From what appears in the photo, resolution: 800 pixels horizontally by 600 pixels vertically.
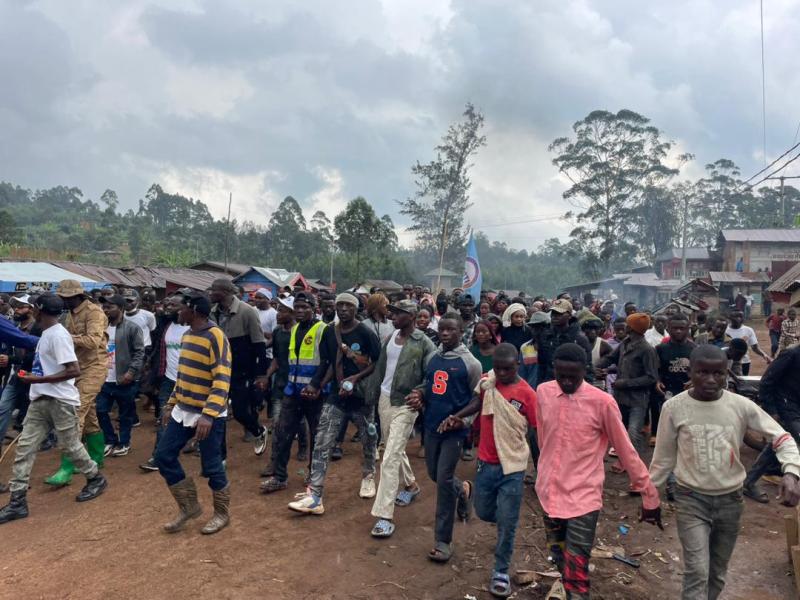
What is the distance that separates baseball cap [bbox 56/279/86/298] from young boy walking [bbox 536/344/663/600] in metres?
4.59

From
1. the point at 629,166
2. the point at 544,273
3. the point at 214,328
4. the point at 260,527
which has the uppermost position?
the point at 629,166

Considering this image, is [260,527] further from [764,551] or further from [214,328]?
[764,551]

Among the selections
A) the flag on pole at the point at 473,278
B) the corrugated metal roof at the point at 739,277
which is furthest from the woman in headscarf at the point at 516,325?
the corrugated metal roof at the point at 739,277

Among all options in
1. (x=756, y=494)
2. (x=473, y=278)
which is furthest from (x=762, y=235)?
(x=756, y=494)

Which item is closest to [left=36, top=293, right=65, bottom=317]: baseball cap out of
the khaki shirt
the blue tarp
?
the khaki shirt

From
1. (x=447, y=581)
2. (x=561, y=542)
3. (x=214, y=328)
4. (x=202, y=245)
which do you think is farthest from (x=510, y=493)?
(x=202, y=245)

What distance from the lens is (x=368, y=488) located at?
16.8 feet

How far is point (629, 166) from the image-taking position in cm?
4047

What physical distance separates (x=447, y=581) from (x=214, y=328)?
8.40 feet

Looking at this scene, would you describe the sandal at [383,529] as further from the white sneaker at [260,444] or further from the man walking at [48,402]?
the man walking at [48,402]

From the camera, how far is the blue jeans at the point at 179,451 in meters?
4.11

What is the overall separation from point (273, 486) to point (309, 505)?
720 millimetres

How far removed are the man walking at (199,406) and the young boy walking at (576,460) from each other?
97.3 inches

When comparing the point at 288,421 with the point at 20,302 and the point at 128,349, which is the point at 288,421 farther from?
the point at 20,302
